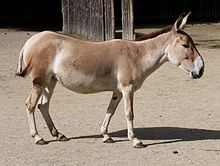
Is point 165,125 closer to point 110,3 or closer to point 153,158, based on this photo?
point 153,158

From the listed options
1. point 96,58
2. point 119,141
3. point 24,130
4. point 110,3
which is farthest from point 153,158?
point 110,3

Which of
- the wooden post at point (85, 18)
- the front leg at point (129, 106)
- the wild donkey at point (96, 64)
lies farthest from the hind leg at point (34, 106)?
the wooden post at point (85, 18)

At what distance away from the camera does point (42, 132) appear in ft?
28.4

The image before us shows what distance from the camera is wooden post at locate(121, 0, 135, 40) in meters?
19.1

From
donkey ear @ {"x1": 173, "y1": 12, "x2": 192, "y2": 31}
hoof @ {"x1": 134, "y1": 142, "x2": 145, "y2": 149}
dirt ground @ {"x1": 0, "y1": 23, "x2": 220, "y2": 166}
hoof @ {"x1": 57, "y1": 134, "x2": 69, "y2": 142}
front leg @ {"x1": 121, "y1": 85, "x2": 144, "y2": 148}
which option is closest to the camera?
dirt ground @ {"x1": 0, "y1": 23, "x2": 220, "y2": 166}

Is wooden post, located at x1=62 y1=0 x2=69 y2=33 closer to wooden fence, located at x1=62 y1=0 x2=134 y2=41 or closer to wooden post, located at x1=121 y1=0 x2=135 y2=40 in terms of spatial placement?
wooden fence, located at x1=62 y1=0 x2=134 y2=41

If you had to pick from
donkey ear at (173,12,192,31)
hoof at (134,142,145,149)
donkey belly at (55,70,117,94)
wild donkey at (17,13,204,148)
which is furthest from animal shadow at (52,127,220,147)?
donkey ear at (173,12,192,31)

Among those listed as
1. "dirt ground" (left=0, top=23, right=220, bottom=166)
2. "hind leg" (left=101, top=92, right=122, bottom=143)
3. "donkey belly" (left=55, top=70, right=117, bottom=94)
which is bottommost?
"dirt ground" (left=0, top=23, right=220, bottom=166)

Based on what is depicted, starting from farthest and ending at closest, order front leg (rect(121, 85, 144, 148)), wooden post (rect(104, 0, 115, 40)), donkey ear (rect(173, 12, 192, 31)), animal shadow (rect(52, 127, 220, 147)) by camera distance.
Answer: wooden post (rect(104, 0, 115, 40))
animal shadow (rect(52, 127, 220, 147))
donkey ear (rect(173, 12, 192, 31))
front leg (rect(121, 85, 144, 148))

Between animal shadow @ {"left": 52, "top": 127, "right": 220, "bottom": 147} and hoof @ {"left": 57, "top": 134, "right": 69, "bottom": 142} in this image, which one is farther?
animal shadow @ {"left": 52, "top": 127, "right": 220, "bottom": 147}

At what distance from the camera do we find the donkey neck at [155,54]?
26.5 ft

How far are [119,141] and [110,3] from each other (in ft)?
37.1

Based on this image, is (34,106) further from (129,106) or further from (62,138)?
(129,106)

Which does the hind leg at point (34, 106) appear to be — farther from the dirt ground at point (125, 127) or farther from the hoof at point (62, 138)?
the hoof at point (62, 138)
